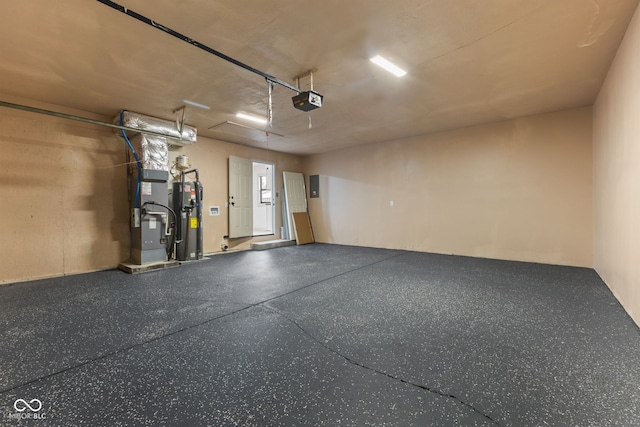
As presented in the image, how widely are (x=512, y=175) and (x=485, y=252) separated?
1575 mm

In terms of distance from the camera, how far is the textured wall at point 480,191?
4496 mm

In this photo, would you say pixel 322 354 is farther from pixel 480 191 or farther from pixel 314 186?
pixel 314 186

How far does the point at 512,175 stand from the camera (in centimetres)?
501

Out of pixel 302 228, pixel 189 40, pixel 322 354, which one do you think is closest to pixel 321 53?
pixel 189 40

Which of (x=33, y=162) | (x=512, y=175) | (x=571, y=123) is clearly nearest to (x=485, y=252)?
(x=512, y=175)

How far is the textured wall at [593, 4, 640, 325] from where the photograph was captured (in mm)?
2297

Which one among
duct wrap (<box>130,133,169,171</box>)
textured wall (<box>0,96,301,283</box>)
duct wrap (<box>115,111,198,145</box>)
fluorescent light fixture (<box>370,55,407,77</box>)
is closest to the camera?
fluorescent light fixture (<box>370,55,407,77</box>)

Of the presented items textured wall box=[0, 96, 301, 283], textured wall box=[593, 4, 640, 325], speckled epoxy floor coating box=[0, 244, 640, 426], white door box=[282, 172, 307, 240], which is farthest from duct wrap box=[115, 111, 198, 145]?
textured wall box=[593, 4, 640, 325]

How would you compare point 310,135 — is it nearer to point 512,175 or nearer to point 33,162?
point 512,175

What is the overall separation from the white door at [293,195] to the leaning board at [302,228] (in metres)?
0.13

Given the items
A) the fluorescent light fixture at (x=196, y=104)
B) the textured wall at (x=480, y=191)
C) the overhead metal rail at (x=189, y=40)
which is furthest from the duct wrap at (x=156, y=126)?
the textured wall at (x=480, y=191)

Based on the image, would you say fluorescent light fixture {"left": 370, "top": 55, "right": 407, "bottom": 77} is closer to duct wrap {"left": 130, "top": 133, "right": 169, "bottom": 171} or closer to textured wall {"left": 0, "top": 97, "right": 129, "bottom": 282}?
duct wrap {"left": 130, "top": 133, "right": 169, "bottom": 171}

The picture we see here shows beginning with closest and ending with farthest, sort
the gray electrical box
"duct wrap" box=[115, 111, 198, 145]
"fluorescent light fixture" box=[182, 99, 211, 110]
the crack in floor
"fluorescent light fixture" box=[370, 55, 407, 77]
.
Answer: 1. the crack in floor
2. "fluorescent light fixture" box=[370, 55, 407, 77]
3. "fluorescent light fixture" box=[182, 99, 211, 110]
4. "duct wrap" box=[115, 111, 198, 145]
5. the gray electrical box

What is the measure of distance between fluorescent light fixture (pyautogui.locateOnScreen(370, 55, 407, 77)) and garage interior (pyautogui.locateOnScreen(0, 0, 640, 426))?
106mm
